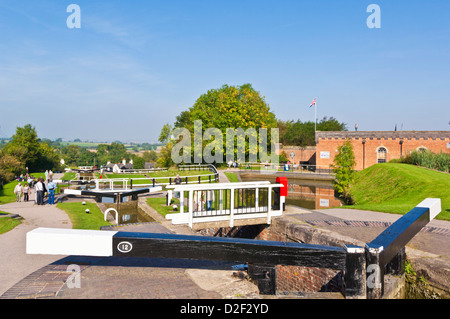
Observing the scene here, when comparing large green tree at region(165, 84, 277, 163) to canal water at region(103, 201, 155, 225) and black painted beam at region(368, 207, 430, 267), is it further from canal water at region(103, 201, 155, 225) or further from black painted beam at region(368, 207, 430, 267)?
black painted beam at region(368, 207, 430, 267)

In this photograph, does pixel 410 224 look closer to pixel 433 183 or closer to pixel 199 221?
pixel 199 221

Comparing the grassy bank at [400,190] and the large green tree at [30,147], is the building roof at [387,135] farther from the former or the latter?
the large green tree at [30,147]

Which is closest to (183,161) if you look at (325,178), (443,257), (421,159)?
(325,178)

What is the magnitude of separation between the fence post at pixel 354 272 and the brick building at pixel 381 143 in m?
39.9

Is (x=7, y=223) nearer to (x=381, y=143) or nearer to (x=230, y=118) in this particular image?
(x=230, y=118)

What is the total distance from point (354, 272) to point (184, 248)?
2.14 metres

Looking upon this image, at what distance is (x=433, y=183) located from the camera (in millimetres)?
16875

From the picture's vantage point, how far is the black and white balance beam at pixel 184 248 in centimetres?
349

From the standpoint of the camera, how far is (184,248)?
148 inches

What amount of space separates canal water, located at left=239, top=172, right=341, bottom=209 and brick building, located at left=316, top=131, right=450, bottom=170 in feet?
27.6

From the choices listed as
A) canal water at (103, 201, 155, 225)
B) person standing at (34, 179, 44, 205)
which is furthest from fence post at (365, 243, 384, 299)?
person standing at (34, 179, 44, 205)

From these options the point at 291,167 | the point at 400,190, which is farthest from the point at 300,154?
the point at 400,190

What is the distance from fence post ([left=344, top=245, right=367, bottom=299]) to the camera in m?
3.84

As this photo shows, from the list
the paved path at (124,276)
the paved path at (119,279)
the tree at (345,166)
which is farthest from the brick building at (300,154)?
the paved path at (119,279)
